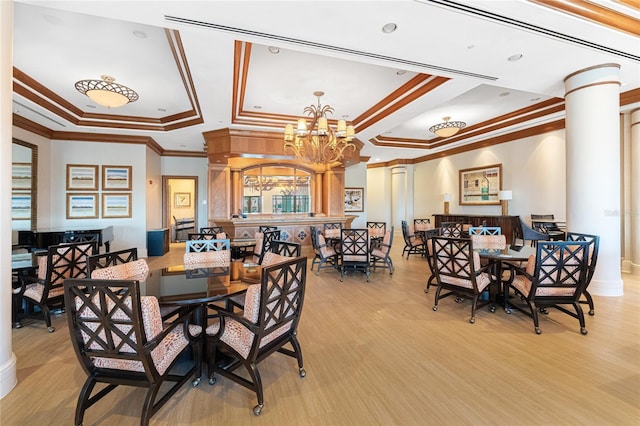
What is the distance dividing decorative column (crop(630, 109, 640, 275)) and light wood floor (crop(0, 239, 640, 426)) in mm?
2746

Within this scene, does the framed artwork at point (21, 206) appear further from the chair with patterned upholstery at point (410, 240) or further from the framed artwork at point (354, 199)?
the framed artwork at point (354, 199)

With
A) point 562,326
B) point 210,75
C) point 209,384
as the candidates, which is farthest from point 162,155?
point 562,326

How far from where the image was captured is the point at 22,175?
597 centimetres

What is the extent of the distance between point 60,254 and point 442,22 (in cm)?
459

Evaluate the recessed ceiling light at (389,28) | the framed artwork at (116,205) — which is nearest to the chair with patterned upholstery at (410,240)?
the recessed ceiling light at (389,28)

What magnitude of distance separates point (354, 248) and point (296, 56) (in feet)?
10.3

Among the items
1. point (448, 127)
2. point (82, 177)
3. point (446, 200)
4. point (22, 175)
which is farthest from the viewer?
point (446, 200)

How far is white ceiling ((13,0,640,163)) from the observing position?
2584 mm

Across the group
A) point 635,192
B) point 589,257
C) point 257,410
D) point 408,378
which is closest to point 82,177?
point 257,410

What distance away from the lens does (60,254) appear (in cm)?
307

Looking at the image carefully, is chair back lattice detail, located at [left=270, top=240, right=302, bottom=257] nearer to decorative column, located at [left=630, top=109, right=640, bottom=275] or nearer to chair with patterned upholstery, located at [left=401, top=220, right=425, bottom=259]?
chair with patterned upholstery, located at [left=401, top=220, right=425, bottom=259]

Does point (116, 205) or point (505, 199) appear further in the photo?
point (505, 199)

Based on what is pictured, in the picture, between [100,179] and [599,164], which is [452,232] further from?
[100,179]

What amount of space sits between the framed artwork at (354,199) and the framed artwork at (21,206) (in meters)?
8.49
